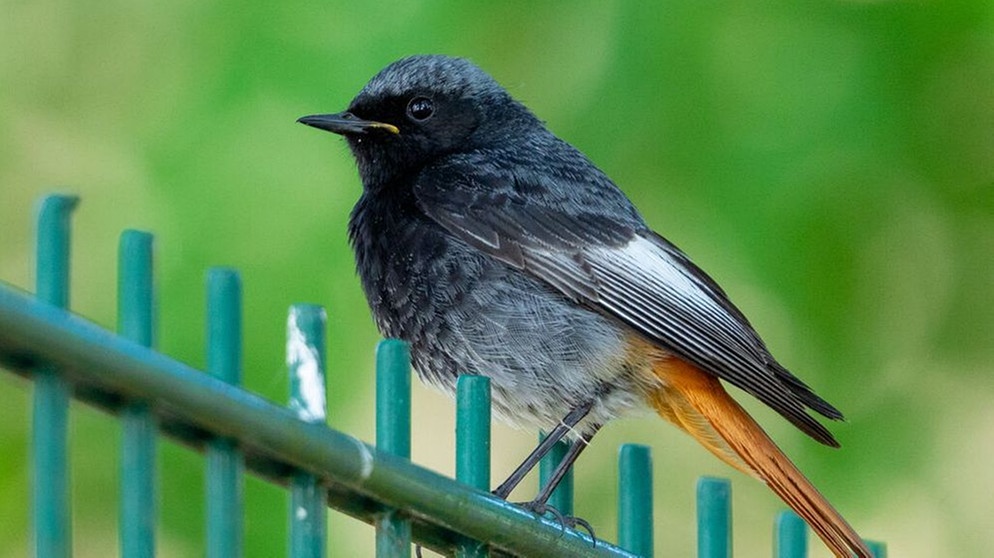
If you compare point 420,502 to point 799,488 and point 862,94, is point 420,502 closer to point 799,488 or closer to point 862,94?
point 799,488

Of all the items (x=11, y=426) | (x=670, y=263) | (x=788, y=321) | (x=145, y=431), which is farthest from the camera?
(x=788, y=321)

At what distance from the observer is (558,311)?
4.11 m

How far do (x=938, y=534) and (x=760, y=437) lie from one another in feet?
5.54

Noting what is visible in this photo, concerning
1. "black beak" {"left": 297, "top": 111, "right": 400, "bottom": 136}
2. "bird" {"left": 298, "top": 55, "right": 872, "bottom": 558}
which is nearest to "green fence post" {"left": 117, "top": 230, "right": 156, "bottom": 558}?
"bird" {"left": 298, "top": 55, "right": 872, "bottom": 558}

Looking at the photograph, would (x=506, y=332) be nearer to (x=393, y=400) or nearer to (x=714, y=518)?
(x=714, y=518)

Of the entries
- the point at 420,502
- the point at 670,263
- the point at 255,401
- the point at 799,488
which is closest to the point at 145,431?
the point at 255,401

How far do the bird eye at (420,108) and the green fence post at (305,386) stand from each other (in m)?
2.51

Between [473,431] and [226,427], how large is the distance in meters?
0.66

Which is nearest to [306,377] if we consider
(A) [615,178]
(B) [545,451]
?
(B) [545,451]

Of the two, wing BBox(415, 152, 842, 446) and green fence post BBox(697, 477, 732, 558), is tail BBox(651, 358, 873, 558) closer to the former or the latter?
wing BBox(415, 152, 842, 446)

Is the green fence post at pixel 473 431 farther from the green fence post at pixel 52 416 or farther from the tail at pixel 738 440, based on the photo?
the tail at pixel 738 440

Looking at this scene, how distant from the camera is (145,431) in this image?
78.6 inches

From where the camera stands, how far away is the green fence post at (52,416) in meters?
1.86

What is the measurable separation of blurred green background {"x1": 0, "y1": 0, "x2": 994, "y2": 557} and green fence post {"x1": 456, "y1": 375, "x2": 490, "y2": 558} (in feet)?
6.55
